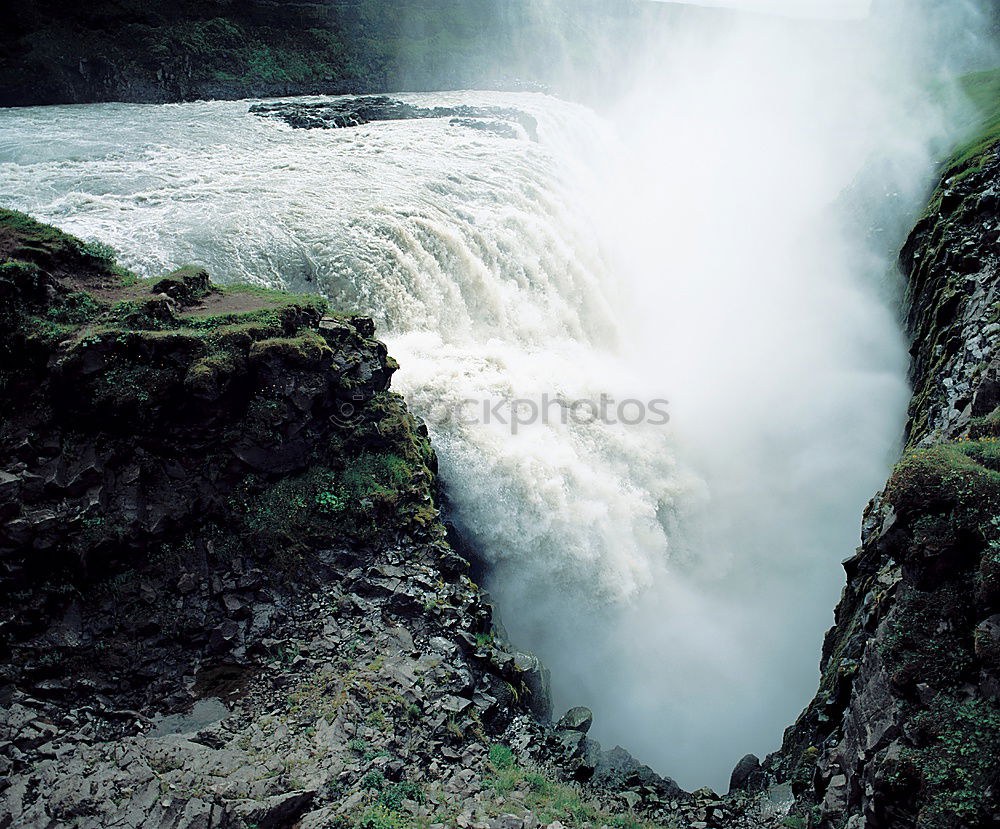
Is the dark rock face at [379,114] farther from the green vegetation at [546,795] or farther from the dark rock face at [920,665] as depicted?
the green vegetation at [546,795]

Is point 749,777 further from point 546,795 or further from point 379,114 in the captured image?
point 379,114

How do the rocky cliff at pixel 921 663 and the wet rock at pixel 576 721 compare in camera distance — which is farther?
the wet rock at pixel 576 721

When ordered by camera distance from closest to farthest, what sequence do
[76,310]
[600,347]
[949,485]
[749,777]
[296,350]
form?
[949,485]
[76,310]
[749,777]
[296,350]
[600,347]

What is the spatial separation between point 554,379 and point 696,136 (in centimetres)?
3849

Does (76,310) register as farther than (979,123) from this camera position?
No

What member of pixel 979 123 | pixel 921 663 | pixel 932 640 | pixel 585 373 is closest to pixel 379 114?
pixel 585 373

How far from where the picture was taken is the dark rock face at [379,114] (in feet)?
102

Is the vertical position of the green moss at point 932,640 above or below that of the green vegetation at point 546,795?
above

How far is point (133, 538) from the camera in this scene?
909cm

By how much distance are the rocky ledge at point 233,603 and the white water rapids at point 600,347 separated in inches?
94.0

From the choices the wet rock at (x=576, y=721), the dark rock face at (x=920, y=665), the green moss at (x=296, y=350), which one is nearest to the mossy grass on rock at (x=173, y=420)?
the green moss at (x=296, y=350)

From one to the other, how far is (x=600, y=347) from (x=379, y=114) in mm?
21581

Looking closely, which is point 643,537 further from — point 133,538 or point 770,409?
point 133,538
